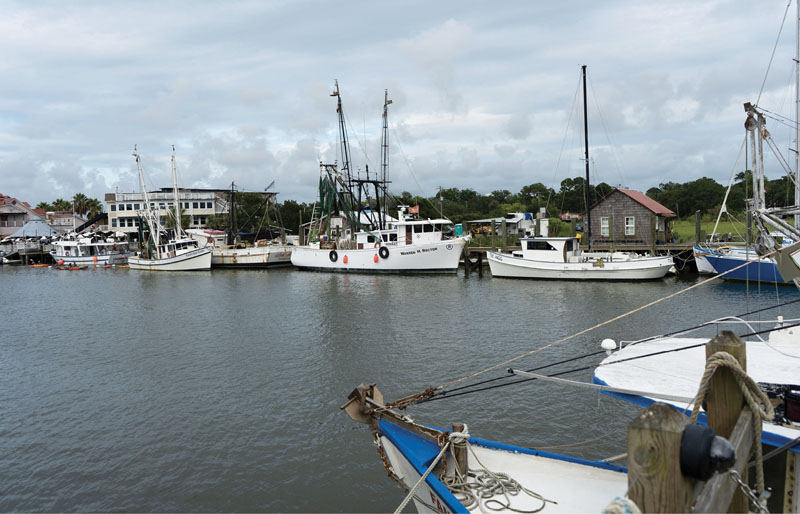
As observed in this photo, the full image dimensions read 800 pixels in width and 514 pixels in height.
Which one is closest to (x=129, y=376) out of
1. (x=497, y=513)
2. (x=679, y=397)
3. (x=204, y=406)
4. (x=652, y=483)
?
(x=204, y=406)

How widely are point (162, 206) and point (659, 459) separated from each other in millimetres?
97091

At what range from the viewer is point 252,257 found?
175 ft

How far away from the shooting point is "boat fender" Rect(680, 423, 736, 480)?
107 inches

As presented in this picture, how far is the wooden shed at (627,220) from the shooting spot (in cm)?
4025

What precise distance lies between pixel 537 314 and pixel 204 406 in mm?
15032

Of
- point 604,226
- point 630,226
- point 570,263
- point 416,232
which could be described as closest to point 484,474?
point 570,263

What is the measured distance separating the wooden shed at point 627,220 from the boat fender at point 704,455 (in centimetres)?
3996

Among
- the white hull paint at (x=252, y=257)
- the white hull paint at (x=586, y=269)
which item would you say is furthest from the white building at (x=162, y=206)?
the white hull paint at (x=586, y=269)

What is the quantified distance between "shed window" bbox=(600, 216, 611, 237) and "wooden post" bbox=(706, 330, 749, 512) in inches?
1634

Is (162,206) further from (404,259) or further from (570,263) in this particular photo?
(570,263)

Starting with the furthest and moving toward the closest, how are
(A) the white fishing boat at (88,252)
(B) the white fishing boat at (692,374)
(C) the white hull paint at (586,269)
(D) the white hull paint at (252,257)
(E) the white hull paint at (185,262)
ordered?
(A) the white fishing boat at (88,252) < (D) the white hull paint at (252,257) < (E) the white hull paint at (185,262) < (C) the white hull paint at (586,269) < (B) the white fishing boat at (692,374)

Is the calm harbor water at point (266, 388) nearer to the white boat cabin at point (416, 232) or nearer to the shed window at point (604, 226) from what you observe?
the white boat cabin at point (416, 232)

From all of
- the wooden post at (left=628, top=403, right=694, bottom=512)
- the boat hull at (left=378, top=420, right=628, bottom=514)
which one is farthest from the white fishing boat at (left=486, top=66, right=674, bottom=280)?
the wooden post at (left=628, top=403, right=694, bottom=512)

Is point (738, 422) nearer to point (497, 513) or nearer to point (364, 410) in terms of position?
point (497, 513)
